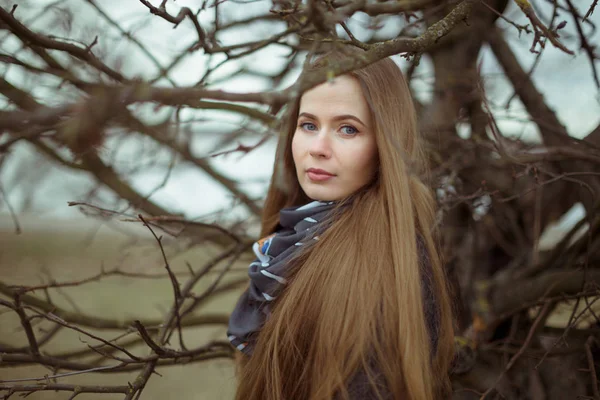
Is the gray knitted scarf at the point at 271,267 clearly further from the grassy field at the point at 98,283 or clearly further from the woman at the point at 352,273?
the grassy field at the point at 98,283

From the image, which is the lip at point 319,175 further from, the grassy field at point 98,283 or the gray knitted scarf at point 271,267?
the grassy field at point 98,283

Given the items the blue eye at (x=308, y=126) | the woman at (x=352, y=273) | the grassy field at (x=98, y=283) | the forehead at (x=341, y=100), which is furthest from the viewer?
the grassy field at (x=98, y=283)

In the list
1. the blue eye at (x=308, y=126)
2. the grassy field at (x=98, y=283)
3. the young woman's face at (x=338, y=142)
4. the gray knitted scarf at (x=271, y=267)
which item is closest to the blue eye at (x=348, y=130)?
the young woman's face at (x=338, y=142)

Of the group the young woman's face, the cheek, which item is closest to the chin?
the young woman's face

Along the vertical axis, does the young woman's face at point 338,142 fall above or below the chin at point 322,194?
above

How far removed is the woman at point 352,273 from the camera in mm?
1417

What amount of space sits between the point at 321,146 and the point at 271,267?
43cm

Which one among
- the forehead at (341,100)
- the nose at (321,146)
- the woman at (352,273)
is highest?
the forehead at (341,100)

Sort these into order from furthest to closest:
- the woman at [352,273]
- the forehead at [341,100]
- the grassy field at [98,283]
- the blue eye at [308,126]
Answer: the grassy field at [98,283] → the blue eye at [308,126] → the forehead at [341,100] → the woman at [352,273]

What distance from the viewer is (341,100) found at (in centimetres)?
162

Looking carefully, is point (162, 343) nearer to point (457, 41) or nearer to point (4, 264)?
point (4, 264)

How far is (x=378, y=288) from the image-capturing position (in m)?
1.48

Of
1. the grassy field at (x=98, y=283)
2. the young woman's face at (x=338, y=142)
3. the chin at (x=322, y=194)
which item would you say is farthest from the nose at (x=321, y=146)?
the grassy field at (x=98, y=283)

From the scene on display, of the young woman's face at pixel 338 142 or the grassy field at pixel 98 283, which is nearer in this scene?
the young woman's face at pixel 338 142
